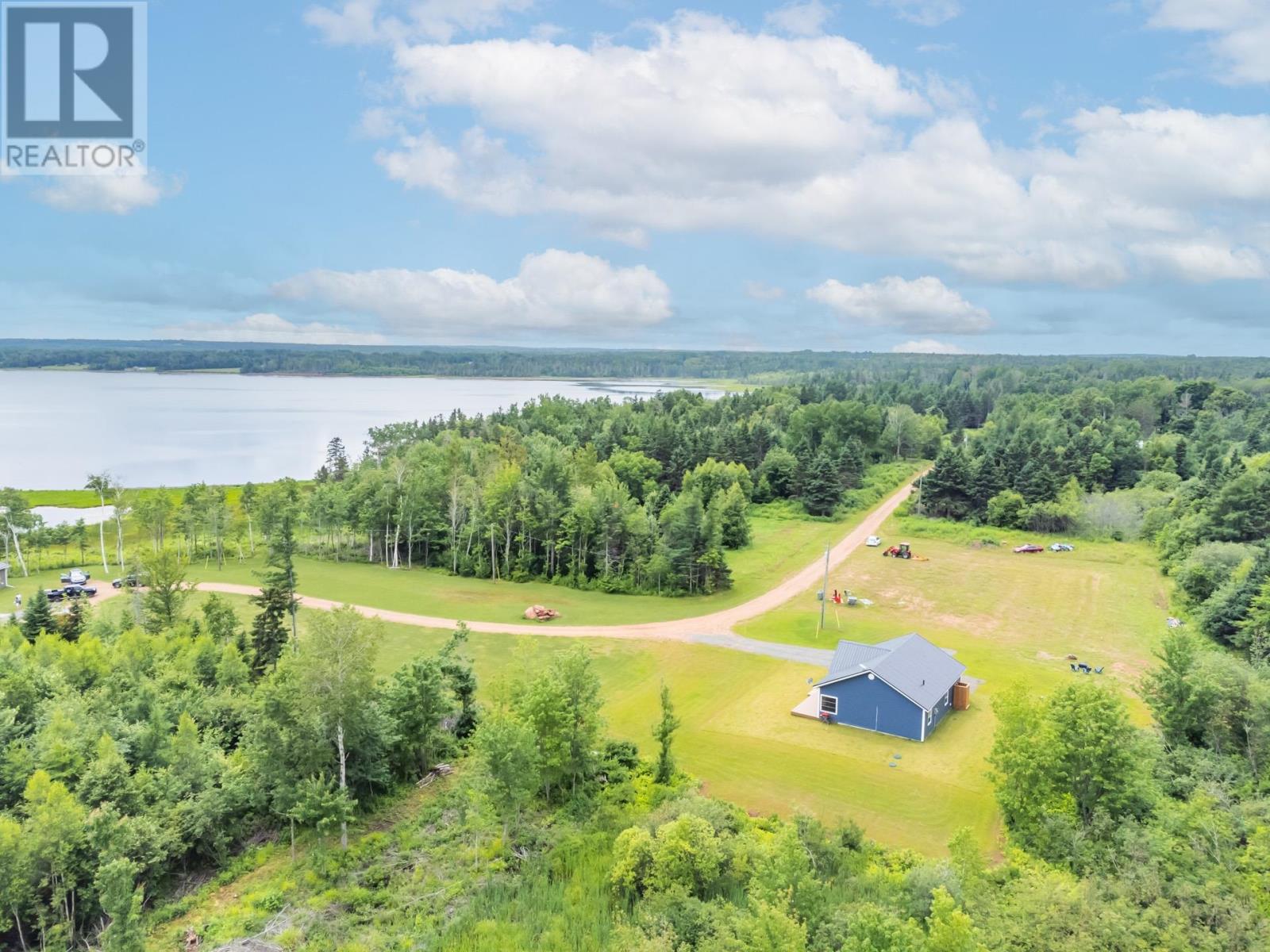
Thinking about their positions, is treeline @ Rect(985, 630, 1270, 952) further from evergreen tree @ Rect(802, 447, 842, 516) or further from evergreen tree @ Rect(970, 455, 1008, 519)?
evergreen tree @ Rect(802, 447, 842, 516)

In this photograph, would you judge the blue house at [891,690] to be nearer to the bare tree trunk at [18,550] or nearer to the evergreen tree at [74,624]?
the evergreen tree at [74,624]

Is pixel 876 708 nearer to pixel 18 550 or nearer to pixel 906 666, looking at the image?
pixel 906 666

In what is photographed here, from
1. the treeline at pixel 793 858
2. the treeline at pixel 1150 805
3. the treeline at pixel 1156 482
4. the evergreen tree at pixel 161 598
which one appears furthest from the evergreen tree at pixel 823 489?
the evergreen tree at pixel 161 598

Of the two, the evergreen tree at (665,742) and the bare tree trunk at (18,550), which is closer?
the evergreen tree at (665,742)

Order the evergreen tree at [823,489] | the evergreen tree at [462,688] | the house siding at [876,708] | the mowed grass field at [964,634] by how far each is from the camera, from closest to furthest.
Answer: the mowed grass field at [964,634] < the house siding at [876,708] < the evergreen tree at [462,688] < the evergreen tree at [823,489]

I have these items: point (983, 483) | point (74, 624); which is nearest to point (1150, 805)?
point (74, 624)

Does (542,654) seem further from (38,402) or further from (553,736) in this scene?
(38,402)

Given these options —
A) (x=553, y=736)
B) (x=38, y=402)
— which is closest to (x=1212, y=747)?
(x=553, y=736)
